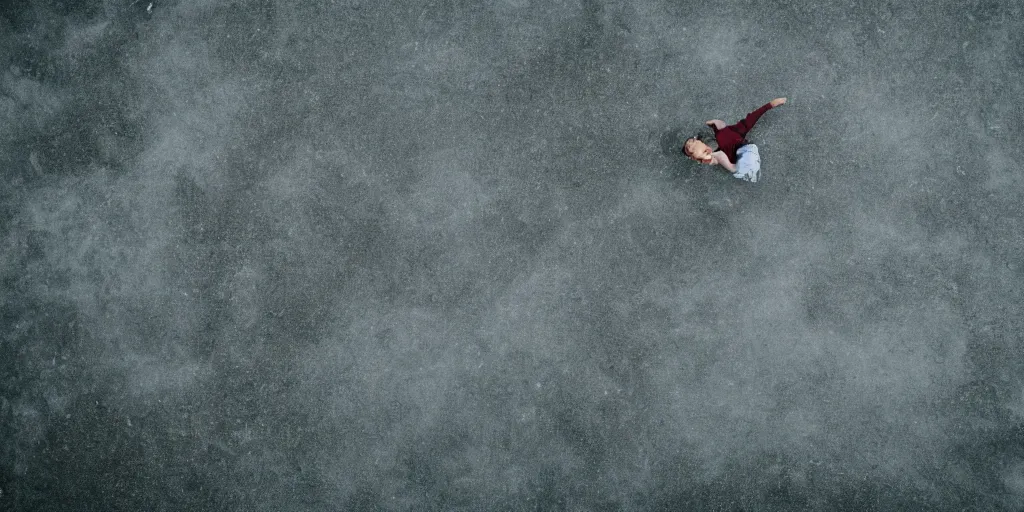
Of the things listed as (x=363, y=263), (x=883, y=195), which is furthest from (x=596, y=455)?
(x=883, y=195)

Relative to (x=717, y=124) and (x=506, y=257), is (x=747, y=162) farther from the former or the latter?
(x=506, y=257)

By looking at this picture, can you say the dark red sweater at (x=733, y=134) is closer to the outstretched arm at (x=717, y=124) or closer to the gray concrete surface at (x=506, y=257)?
the outstretched arm at (x=717, y=124)

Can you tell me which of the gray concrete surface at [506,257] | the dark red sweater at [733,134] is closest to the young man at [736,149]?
the dark red sweater at [733,134]

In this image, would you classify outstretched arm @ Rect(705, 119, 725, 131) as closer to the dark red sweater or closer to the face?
the dark red sweater

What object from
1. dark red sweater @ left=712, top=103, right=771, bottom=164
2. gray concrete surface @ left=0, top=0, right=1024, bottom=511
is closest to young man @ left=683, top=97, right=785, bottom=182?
dark red sweater @ left=712, top=103, right=771, bottom=164

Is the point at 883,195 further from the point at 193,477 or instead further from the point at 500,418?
the point at 193,477

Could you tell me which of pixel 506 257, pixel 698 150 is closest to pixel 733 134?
pixel 698 150

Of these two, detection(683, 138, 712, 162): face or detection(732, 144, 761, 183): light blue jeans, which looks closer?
detection(683, 138, 712, 162): face
